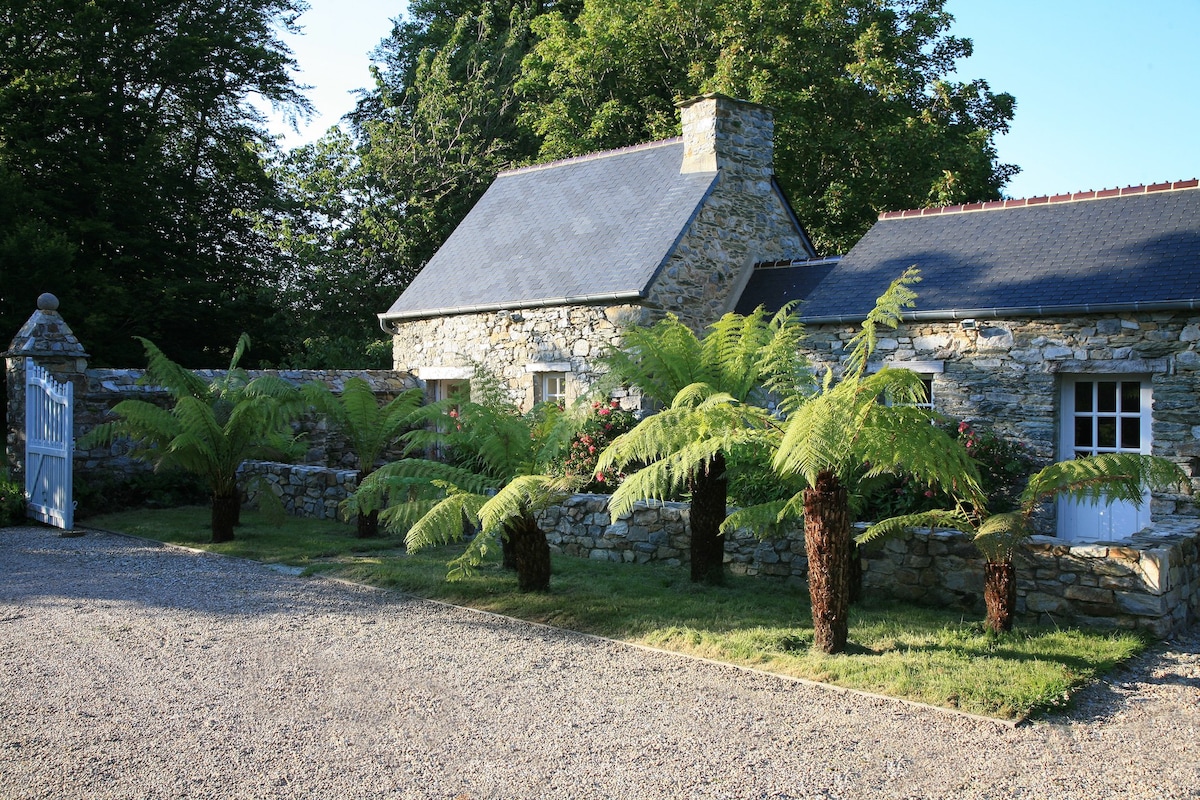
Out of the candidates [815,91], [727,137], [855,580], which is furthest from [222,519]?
[815,91]

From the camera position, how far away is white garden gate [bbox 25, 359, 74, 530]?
9.62m

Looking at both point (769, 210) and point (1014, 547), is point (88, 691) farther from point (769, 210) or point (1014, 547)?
point (769, 210)

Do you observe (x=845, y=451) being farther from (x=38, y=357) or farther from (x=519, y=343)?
(x=38, y=357)

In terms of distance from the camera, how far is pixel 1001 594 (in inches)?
215

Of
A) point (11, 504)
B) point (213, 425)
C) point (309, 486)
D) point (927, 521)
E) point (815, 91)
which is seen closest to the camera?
point (927, 521)

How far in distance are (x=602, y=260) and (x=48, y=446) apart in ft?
22.7

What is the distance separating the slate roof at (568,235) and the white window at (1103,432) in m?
4.90

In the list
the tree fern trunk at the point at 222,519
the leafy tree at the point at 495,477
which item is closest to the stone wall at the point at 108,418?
the tree fern trunk at the point at 222,519

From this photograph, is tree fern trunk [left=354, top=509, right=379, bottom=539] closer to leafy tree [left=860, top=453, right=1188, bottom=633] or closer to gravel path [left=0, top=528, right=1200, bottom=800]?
gravel path [left=0, top=528, right=1200, bottom=800]

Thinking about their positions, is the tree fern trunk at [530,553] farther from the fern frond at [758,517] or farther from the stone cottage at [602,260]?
the stone cottage at [602,260]

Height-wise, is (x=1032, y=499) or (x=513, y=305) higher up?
(x=513, y=305)

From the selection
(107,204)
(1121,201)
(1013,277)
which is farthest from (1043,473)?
(107,204)

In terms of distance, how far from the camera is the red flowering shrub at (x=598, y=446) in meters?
9.85

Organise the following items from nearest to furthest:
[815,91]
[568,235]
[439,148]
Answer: [568,235]
[815,91]
[439,148]
